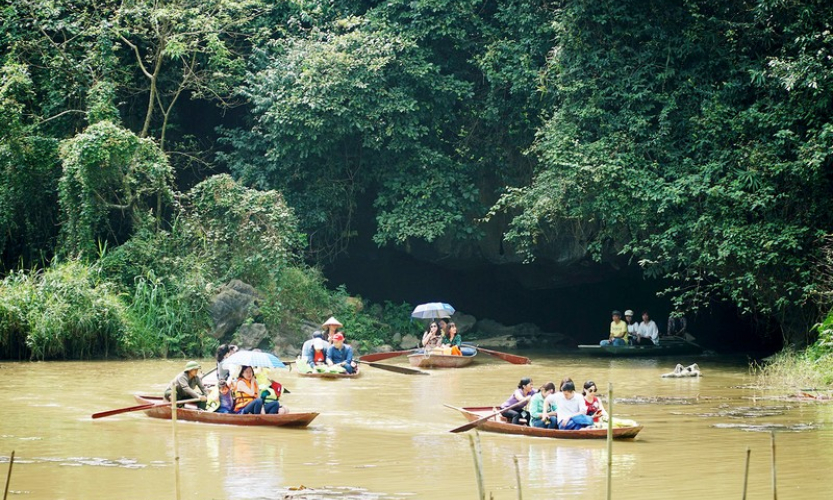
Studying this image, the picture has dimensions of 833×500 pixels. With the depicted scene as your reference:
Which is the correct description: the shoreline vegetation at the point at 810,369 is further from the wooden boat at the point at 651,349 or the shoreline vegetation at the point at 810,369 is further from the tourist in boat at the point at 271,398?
the tourist in boat at the point at 271,398

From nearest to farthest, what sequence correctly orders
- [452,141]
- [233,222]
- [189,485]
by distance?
1. [189,485]
2. [233,222]
3. [452,141]

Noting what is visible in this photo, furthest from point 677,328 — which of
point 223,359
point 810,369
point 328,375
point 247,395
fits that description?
point 247,395

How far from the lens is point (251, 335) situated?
Answer: 850 inches

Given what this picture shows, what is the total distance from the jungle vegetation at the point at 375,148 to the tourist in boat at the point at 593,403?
6521mm

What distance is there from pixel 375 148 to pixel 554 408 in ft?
40.9

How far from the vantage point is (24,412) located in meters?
13.1

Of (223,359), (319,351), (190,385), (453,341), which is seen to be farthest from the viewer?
(453,341)

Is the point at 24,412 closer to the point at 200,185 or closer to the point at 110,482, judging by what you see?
the point at 110,482

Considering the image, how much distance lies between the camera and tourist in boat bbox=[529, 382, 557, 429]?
11617mm

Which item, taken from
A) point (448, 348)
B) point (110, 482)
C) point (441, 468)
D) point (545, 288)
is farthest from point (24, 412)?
point (545, 288)

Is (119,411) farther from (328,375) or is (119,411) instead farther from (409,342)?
(409,342)

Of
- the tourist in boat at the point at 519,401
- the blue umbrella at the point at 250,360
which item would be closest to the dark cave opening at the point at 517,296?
the blue umbrella at the point at 250,360

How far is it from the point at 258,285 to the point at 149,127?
530cm

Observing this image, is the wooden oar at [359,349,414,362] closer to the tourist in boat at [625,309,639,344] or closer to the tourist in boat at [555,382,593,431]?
the tourist in boat at [625,309,639,344]
